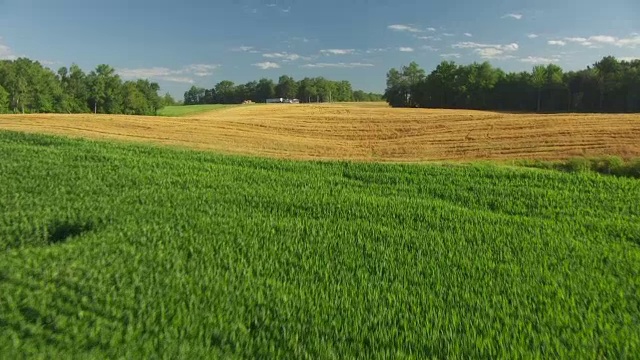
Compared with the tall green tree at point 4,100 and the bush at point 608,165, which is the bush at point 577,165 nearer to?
the bush at point 608,165

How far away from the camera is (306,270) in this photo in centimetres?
602

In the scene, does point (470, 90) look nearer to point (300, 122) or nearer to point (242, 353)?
point (300, 122)

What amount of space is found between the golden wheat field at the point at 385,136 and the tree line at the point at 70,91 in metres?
38.9

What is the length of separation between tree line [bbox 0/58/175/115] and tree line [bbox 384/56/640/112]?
43.7 m

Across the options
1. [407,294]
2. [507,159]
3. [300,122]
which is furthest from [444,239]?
[300,122]

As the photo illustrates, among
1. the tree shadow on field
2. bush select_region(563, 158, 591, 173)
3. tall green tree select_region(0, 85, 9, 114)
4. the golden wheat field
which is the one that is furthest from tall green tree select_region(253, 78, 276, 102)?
the tree shadow on field

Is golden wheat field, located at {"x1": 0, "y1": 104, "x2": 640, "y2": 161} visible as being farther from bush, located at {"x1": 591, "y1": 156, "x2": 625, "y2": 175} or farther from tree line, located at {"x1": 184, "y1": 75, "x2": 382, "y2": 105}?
tree line, located at {"x1": 184, "y1": 75, "x2": 382, "y2": 105}

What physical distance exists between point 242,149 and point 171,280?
62.4 feet

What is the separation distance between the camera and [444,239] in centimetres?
766

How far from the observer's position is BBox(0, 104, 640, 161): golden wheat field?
906 inches

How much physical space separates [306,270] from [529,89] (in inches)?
2602

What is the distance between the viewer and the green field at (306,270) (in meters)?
4.26

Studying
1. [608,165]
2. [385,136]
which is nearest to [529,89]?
[385,136]

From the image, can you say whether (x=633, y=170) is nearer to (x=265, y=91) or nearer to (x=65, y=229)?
(x=65, y=229)
